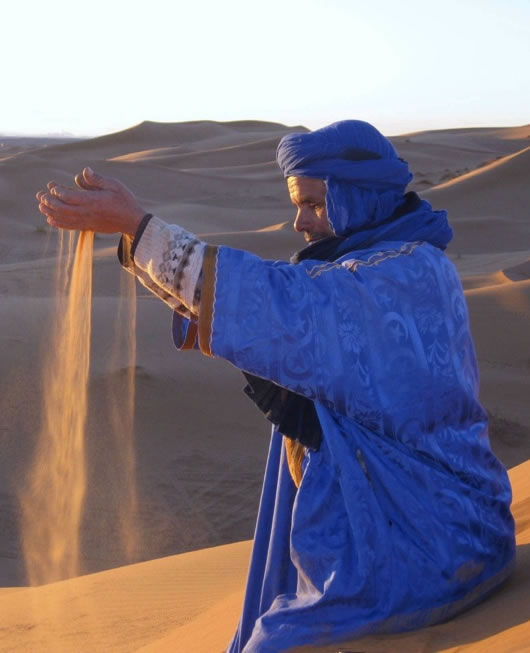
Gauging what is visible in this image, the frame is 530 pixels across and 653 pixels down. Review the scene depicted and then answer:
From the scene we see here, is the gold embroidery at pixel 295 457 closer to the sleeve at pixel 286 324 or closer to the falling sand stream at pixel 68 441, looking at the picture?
the sleeve at pixel 286 324

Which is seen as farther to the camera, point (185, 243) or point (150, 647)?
point (150, 647)

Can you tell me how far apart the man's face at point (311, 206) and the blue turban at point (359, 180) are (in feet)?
0.09

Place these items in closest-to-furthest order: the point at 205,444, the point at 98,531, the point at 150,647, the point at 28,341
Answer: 1. the point at 150,647
2. the point at 98,531
3. the point at 205,444
4. the point at 28,341

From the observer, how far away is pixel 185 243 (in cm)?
275

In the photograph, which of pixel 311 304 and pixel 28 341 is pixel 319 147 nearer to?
pixel 311 304

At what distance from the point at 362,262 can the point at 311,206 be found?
368 mm

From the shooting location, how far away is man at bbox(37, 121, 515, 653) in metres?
2.71

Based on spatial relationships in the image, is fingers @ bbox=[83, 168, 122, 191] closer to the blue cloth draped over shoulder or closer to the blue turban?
the blue cloth draped over shoulder

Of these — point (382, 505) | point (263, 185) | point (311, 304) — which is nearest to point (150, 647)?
point (382, 505)

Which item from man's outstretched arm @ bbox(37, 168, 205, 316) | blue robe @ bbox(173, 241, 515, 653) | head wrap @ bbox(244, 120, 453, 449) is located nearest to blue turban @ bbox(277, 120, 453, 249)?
head wrap @ bbox(244, 120, 453, 449)

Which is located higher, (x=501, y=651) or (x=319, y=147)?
(x=319, y=147)

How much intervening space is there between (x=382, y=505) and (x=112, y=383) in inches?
294

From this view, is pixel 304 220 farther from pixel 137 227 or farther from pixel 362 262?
pixel 137 227

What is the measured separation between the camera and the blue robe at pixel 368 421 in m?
2.70
